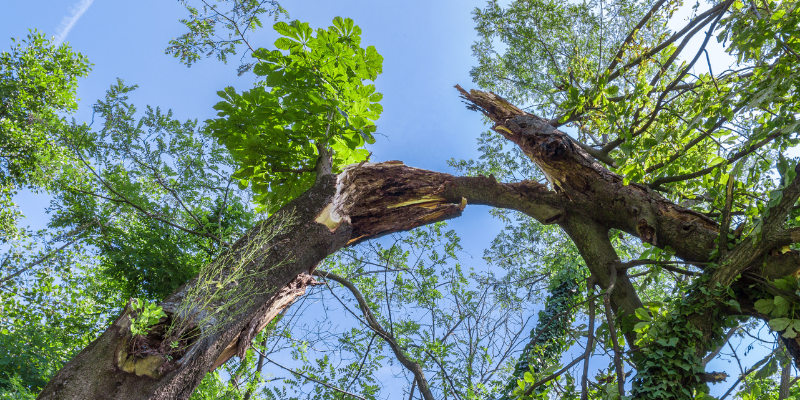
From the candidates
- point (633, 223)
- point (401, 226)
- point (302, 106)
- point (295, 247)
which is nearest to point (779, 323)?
point (633, 223)

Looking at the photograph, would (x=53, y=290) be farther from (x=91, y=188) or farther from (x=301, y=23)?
(x=301, y=23)

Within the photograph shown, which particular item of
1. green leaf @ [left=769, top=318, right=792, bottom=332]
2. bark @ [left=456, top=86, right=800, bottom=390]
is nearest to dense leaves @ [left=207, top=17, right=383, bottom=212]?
bark @ [left=456, top=86, right=800, bottom=390]

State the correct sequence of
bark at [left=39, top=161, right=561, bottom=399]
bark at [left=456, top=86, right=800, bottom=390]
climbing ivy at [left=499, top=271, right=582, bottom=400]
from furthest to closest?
climbing ivy at [left=499, top=271, right=582, bottom=400]
bark at [left=456, top=86, right=800, bottom=390]
bark at [left=39, top=161, right=561, bottom=399]

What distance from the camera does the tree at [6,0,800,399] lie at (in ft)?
6.93

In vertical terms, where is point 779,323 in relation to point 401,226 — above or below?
below

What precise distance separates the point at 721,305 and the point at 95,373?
3.50 metres

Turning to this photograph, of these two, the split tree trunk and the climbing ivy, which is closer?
the split tree trunk

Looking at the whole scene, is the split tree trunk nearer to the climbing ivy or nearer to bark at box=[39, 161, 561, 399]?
bark at box=[39, 161, 561, 399]

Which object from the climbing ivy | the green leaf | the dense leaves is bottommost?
the green leaf

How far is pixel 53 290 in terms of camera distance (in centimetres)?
650

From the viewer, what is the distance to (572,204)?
142 inches

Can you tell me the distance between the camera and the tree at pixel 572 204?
2111 millimetres

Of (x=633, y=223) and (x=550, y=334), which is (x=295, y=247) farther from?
(x=550, y=334)

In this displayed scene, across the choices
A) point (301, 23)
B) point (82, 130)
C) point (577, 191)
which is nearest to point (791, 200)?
point (577, 191)
